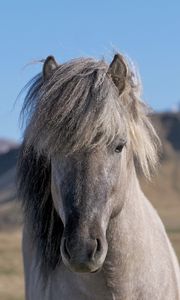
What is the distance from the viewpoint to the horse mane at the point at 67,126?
193 inches

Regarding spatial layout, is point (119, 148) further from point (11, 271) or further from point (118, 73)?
point (11, 271)

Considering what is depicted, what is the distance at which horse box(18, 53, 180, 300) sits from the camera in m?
4.77

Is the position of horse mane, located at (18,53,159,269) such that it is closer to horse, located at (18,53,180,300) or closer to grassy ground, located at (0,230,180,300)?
horse, located at (18,53,180,300)

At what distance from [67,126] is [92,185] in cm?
37

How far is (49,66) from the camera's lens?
533 centimetres

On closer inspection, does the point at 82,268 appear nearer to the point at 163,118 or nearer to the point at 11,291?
the point at 11,291

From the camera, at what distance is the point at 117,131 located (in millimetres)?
4980

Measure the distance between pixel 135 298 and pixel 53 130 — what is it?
1138mm

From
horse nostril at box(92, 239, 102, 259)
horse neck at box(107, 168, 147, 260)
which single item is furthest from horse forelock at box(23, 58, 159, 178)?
horse nostril at box(92, 239, 102, 259)

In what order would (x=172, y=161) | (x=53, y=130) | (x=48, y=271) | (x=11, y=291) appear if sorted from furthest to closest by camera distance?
(x=172, y=161), (x=11, y=291), (x=48, y=271), (x=53, y=130)

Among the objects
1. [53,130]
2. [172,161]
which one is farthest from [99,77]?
[172,161]

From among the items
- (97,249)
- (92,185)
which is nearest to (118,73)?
(92,185)

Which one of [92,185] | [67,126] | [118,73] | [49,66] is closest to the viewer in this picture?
[92,185]

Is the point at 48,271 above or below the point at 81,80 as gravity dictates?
below
